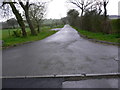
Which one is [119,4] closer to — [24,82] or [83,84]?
[83,84]

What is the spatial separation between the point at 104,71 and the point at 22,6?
14.6m

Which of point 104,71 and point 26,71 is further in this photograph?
point 26,71

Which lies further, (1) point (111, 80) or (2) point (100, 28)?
(2) point (100, 28)

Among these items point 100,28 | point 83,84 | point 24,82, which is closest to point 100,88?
point 83,84

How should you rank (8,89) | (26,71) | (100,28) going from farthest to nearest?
1. (100,28)
2. (26,71)
3. (8,89)

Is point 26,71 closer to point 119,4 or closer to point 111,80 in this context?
point 111,80

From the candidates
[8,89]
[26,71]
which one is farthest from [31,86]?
[26,71]

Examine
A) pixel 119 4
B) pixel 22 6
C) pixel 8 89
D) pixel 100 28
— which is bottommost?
pixel 8 89

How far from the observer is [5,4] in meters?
11.3

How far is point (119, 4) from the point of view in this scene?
978 cm

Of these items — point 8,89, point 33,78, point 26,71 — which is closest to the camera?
point 8,89

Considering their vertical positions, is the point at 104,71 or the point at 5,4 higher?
the point at 5,4

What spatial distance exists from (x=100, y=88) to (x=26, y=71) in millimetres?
2848

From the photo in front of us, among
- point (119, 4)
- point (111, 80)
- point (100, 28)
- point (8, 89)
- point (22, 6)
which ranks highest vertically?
point (22, 6)
